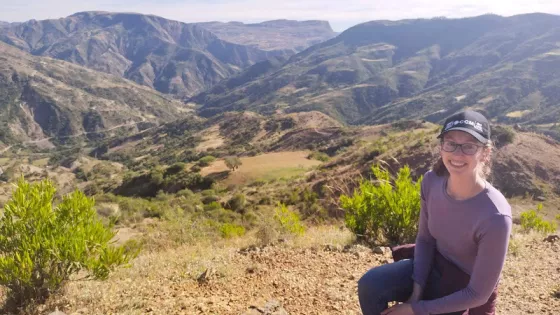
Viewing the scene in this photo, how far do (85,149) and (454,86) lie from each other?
171969mm

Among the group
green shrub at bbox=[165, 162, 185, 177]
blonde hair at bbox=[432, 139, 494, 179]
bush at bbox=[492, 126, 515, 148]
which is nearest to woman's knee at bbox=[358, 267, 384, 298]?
blonde hair at bbox=[432, 139, 494, 179]

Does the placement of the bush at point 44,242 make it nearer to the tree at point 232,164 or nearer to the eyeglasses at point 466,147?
the eyeglasses at point 466,147

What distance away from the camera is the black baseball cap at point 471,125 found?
2.55 metres

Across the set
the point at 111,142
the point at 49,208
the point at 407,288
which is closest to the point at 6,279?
the point at 49,208

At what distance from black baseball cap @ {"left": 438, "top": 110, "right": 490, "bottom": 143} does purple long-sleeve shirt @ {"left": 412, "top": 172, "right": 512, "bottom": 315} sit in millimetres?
358

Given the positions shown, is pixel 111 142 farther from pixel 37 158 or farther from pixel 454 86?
pixel 454 86

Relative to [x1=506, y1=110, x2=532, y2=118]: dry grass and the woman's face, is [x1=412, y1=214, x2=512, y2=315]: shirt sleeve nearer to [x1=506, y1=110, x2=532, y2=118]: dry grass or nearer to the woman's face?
the woman's face

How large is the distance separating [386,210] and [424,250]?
3385mm

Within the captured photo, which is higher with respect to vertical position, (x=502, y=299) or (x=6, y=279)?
(x=6, y=279)

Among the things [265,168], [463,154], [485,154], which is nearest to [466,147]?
[463,154]

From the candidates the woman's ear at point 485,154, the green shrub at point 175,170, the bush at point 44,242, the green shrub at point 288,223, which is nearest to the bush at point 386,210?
the green shrub at point 288,223

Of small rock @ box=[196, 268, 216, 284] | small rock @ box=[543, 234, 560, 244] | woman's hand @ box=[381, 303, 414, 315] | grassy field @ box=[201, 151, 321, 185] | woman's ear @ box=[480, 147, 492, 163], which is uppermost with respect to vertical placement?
woman's ear @ box=[480, 147, 492, 163]

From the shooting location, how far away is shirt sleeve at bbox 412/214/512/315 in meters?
2.43

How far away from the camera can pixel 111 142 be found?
139 m
